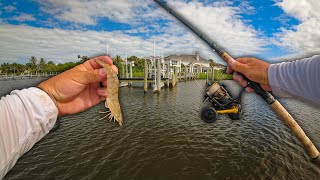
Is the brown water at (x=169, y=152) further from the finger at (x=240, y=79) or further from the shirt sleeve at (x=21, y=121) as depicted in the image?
the shirt sleeve at (x=21, y=121)

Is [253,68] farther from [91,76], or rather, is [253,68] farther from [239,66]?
[91,76]

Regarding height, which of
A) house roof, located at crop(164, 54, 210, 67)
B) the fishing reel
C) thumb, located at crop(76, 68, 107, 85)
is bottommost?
the fishing reel

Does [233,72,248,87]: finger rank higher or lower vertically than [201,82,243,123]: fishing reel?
higher

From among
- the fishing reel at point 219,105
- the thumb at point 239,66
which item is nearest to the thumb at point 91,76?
the thumb at point 239,66

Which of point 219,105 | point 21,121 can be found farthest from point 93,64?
point 219,105

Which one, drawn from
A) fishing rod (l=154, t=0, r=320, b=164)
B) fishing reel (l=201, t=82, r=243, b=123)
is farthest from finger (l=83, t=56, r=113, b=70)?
fishing reel (l=201, t=82, r=243, b=123)

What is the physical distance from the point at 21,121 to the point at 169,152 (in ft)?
27.2

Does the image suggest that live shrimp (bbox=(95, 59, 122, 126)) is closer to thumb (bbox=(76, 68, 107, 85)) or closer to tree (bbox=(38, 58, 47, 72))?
thumb (bbox=(76, 68, 107, 85))

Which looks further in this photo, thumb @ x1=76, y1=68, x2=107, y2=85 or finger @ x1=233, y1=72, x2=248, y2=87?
finger @ x1=233, y1=72, x2=248, y2=87

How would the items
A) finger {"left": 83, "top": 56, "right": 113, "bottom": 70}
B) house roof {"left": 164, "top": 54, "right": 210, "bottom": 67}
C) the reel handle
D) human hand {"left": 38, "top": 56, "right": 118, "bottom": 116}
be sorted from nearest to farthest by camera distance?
human hand {"left": 38, "top": 56, "right": 118, "bottom": 116}
finger {"left": 83, "top": 56, "right": 113, "bottom": 70}
the reel handle
house roof {"left": 164, "top": 54, "right": 210, "bottom": 67}

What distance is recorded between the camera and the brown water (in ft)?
25.3

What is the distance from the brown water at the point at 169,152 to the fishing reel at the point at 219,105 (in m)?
3.34

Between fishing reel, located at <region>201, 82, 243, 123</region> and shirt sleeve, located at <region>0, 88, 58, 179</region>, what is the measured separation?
3.27m

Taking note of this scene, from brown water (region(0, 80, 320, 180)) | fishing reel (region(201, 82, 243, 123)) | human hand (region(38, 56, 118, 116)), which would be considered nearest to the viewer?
human hand (region(38, 56, 118, 116))
